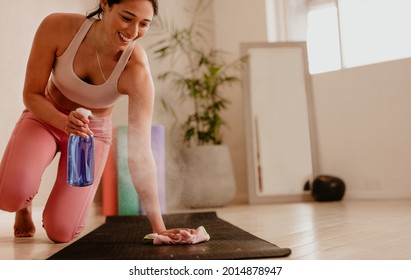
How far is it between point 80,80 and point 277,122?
1602 mm

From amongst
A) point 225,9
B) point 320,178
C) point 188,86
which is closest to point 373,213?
point 320,178

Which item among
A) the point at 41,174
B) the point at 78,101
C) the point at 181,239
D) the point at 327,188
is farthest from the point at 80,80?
the point at 327,188

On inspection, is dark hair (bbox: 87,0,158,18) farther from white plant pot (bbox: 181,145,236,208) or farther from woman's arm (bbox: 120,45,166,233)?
white plant pot (bbox: 181,145,236,208)

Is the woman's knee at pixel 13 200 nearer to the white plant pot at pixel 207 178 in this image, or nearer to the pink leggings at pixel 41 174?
the pink leggings at pixel 41 174

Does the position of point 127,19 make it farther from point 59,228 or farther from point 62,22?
point 59,228

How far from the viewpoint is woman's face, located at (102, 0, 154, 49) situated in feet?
3.41

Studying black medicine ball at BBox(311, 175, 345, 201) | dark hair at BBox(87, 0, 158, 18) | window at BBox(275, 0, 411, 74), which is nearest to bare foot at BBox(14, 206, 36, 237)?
dark hair at BBox(87, 0, 158, 18)

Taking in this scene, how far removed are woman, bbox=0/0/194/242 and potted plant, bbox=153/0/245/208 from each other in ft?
4.08

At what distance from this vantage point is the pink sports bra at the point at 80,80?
1153 millimetres

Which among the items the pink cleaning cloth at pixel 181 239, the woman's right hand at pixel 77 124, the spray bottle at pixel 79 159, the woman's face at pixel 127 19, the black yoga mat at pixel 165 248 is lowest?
the black yoga mat at pixel 165 248

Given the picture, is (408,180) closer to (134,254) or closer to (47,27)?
(134,254)

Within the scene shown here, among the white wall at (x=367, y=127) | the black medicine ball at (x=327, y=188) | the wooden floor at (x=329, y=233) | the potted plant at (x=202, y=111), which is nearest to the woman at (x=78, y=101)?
the wooden floor at (x=329, y=233)

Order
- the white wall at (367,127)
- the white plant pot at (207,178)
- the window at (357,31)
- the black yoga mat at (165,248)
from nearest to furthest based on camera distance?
the black yoga mat at (165,248), the window at (357,31), the white wall at (367,127), the white plant pot at (207,178)

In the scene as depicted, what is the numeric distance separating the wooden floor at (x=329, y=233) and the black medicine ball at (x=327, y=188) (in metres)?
0.21
